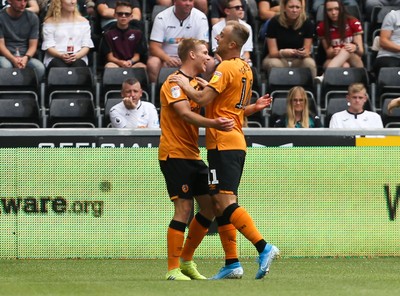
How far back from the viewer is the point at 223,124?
959 cm

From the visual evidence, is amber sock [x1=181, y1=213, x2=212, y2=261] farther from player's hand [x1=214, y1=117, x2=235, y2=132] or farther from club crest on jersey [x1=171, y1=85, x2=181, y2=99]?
club crest on jersey [x1=171, y1=85, x2=181, y2=99]

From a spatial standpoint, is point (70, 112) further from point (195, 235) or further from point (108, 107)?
point (195, 235)

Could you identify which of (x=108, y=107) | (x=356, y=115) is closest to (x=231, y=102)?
(x=356, y=115)

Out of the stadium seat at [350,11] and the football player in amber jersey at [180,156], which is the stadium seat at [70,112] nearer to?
the stadium seat at [350,11]

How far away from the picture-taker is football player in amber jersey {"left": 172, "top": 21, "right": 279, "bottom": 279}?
383 inches

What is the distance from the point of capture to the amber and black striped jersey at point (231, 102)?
980cm

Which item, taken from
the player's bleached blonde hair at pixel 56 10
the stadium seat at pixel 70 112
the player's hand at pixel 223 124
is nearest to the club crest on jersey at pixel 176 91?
the player's hand at pixel 223 124

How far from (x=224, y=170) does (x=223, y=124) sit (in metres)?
0.46

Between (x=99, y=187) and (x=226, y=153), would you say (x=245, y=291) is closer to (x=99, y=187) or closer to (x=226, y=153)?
(x=226, y=153)

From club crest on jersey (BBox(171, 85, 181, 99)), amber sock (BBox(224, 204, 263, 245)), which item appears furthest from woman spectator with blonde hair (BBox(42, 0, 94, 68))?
amber sock (BBox(224, 204, 263, 245))

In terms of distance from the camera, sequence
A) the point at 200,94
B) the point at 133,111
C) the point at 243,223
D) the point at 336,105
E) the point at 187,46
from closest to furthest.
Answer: the point at 200,94, the point at 243,223, the point at 187,46, the point at 133,111, the point at 336,105

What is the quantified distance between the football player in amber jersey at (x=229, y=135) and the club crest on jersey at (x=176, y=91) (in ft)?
0.20

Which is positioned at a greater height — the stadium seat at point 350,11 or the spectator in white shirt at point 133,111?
the stadium seat at point 350,11

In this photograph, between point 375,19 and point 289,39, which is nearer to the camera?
point 289,39
